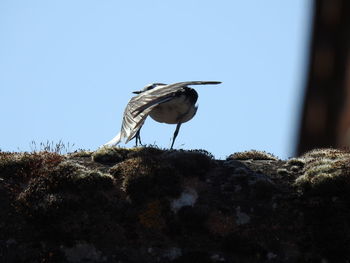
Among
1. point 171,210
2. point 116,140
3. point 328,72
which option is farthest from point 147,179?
point 328,72

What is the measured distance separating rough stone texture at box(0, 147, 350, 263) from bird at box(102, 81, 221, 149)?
1.63m

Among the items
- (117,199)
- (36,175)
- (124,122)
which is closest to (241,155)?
(124,122)

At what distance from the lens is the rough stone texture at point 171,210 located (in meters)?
9.80

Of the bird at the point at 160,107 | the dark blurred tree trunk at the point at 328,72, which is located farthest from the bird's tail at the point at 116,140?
the dark blurred tree trunk at the point at 328,72

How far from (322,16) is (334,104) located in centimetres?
43

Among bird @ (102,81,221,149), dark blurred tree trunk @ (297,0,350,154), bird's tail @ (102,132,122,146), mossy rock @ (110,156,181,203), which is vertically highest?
bird @ (102,81,221,149)

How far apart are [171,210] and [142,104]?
5.10 metres

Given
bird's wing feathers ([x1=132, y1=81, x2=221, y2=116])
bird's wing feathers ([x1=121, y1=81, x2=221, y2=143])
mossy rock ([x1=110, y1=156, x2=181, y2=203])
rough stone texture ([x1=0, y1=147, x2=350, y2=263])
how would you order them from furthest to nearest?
bird's wing feathers ([x1=132, y1=81, x2=221, y2=116]) < bird's wing feathers ([x1=121, y1=81, x2=221, y2=143]) < mossy rock ([x1=110, y1=156, x2=181, y2=203]) < rough stone texture ([x1=0, y1=147, x2=350, y2=263])

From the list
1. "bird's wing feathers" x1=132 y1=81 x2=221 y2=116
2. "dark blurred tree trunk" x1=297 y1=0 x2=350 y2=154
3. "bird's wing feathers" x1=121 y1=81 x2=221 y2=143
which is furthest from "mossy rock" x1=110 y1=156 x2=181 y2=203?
"dark blurred tree trunk" x1=297 y1=0 x2=350 y2=154

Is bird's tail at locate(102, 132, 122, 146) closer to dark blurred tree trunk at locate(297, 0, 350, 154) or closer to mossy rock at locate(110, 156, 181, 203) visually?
mossy rock at locate(110, 156, 181, 203)

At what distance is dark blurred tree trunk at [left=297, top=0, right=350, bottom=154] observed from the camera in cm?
202

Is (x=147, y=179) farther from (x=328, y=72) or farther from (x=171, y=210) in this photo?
(x=328, y=72)

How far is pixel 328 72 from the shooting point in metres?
2.13

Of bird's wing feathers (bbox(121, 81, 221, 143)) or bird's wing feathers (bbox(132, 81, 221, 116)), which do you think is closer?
bird's wing feathers (bbox(121, 81, 221, 143))
